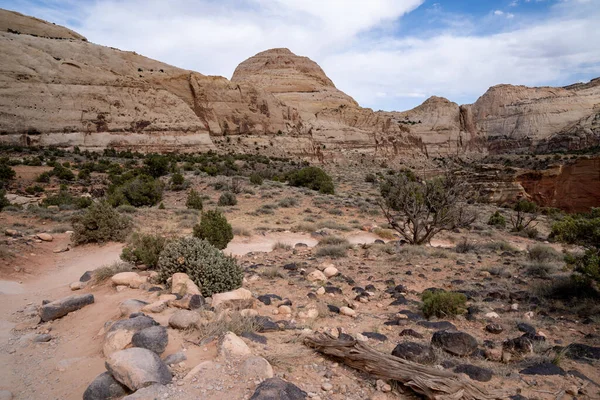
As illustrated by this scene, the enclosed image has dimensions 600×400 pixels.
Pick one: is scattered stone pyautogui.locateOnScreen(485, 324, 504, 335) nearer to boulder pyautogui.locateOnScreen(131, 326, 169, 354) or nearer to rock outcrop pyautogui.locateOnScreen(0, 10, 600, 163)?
boulder pyautogui.locateOnScreen(131, 326, 169, 354)

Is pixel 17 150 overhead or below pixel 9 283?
overhead

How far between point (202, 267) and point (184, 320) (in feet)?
6.06

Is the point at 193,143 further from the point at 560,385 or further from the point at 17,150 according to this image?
the point at 560,385

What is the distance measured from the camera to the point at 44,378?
3.29 meters

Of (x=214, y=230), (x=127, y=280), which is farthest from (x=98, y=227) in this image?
(x=127, y=280)

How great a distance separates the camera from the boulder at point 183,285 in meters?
5.14

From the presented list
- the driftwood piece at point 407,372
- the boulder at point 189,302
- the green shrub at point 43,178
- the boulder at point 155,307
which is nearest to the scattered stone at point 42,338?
the boulder at point 155,307

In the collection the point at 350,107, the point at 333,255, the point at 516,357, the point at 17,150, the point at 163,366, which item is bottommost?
the point at 333,255

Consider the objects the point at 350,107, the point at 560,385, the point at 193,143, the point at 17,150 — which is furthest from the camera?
the point at 350,107

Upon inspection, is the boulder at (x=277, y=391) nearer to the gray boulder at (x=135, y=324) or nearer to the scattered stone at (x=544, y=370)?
the gray boulder at (x=135, y=324)

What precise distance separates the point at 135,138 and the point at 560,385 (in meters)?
44.5

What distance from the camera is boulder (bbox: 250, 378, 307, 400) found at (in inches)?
104

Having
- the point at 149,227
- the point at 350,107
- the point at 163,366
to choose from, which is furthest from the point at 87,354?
the point at 350,107

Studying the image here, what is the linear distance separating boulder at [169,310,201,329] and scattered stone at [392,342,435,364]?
2.23 metres
